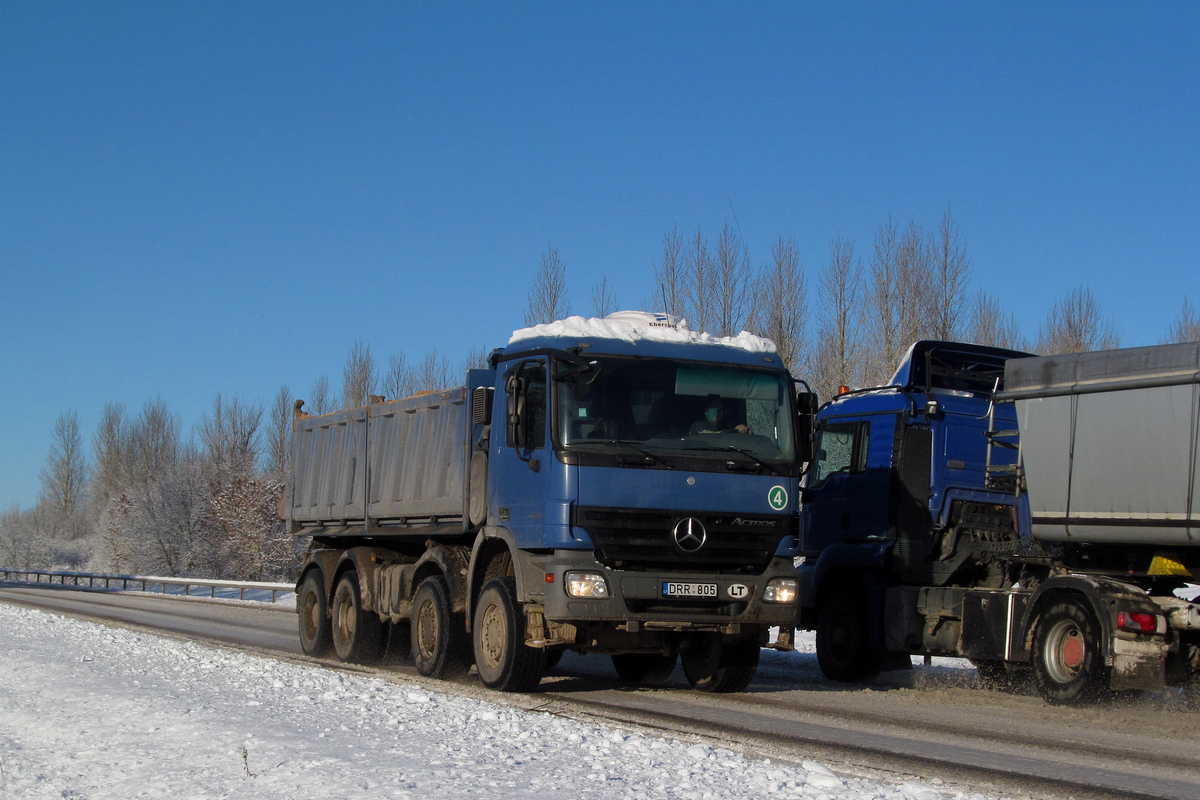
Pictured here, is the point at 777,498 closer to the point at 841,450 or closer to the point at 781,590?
the point at 781,590

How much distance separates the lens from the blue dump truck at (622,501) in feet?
32.7

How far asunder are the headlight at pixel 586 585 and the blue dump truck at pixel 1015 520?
13.1ft

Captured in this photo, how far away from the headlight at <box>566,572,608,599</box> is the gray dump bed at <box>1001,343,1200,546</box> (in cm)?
418

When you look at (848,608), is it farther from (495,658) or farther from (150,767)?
(150,767)

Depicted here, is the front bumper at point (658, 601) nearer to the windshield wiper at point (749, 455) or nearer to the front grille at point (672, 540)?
the front grille at point (672, 540)

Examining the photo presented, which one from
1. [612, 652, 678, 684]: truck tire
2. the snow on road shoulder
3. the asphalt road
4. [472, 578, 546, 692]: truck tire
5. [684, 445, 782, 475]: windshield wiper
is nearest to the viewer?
the snow on road shoulder

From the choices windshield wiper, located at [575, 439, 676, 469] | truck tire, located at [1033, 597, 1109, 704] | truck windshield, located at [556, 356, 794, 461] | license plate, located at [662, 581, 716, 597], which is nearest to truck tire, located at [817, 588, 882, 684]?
truck tire, located at [1033, 597, 1109, 704]

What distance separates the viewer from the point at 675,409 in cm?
1038

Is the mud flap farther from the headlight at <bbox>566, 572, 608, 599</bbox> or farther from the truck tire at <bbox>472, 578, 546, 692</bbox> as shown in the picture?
the truck tire at <bbox>472, 578, 546, 692</bbox>

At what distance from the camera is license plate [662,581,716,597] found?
10.1 meters

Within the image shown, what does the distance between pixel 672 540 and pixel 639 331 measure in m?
2.00

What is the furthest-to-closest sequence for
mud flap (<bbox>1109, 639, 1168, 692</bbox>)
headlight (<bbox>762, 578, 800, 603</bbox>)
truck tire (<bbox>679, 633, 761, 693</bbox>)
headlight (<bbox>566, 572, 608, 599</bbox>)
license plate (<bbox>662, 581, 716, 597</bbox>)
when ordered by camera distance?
1. truck tire (<bbox>679, 633, 761, 693</bbox>)
2. headlight (<bbox>762, 578, 800, 603</bbox>)
3. license plate (<bbox>662, 581, 716, 597</bbox>)
4. headlight (<bbox>566, 572, 608, 599</bbox>)
5. mud flap (<bbox>1109, 639, 1168, 692</bbox>)

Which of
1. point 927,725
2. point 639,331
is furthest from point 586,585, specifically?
point 927,725

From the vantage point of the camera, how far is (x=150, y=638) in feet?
57.5
